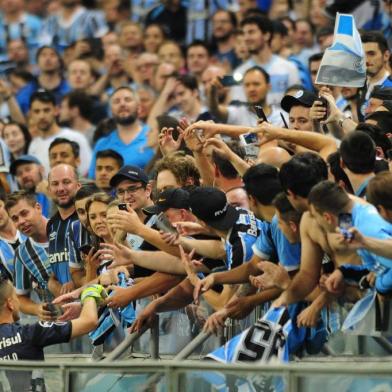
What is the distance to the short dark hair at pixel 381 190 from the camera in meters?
8.30

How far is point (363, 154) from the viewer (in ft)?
28.4

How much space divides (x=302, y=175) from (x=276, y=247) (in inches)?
25.0

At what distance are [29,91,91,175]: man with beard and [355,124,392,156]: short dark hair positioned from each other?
6.97 metres

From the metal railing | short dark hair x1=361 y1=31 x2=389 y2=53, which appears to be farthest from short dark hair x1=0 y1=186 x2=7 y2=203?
the metal railing

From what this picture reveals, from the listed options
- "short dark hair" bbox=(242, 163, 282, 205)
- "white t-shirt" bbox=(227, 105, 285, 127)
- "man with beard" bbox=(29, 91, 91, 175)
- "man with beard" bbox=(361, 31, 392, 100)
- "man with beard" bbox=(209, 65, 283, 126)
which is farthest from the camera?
"man with beard" bbox=(29, 91, 91, 175)

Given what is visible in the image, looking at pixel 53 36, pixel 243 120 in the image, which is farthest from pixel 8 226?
pixel 53 36

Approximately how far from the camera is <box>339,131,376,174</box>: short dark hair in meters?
8.62

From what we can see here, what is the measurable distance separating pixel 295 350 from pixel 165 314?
1275mm

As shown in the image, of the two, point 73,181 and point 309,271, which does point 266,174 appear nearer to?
point 309,271

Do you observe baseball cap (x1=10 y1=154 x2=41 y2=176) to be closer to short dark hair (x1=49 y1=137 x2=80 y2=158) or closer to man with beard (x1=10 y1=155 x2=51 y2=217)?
man with beard (x1=10 y1=155 x2=51 y2=217)

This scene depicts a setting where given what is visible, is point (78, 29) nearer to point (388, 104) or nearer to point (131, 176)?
point (131, 176)

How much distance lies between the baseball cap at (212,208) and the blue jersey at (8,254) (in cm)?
335

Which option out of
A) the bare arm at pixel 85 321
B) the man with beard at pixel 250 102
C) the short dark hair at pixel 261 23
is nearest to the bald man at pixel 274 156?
the bare arm at pixel 85 321

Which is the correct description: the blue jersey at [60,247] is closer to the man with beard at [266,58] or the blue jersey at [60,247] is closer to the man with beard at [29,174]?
the man with beard at [29,174]
